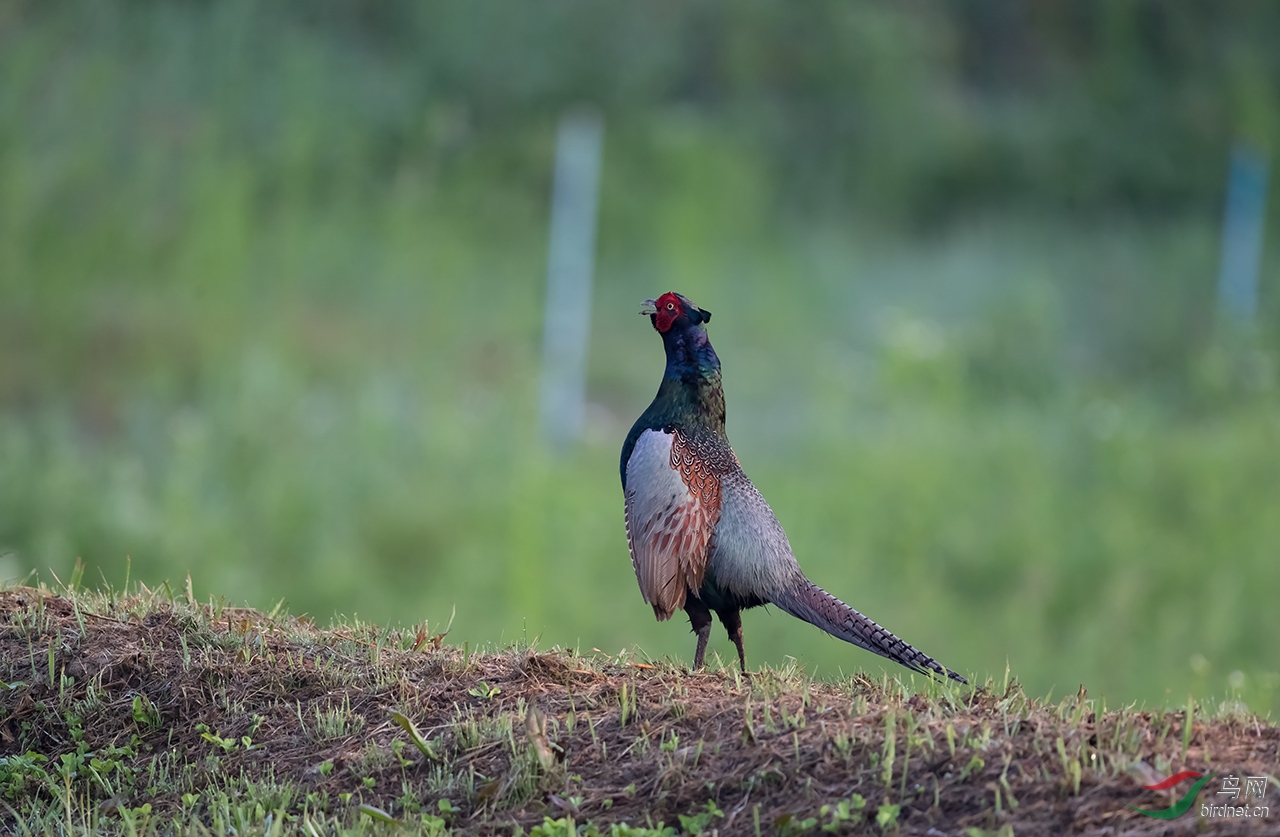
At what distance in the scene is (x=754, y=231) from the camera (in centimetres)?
1802

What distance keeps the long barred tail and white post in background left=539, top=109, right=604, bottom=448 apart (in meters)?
9.89

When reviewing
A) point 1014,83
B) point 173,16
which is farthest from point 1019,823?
point 1014,83

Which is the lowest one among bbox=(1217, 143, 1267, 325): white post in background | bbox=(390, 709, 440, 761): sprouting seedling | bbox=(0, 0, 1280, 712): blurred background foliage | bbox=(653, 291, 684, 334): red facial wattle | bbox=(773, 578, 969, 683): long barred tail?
bbox=(390, 709, 440, 761): sprouting seedling

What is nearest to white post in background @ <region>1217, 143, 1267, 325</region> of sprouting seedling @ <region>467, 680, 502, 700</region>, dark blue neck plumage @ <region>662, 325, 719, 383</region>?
dark blue neck plumage @ <region>662, 325, 719, 383</region>

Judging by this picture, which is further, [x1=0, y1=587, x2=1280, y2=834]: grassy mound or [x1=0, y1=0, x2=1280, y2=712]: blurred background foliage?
[x1=0, y1=0, x2=1280, y2=712]: blurred background foliage

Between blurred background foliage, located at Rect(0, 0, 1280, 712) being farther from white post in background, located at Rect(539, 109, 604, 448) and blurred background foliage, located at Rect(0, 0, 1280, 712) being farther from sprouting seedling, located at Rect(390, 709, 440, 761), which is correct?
sprouting seedling, located at Rect(390, 709, 440, 761)

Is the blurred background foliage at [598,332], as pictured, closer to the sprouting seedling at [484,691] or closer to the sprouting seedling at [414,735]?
the sprouting seedling at [484,691]

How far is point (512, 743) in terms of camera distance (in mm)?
3779

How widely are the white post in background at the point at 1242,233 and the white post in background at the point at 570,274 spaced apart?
8.48 metres

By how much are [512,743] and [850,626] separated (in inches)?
47.2

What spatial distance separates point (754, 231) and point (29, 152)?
8.45 m

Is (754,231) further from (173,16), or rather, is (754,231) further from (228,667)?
(228,667)

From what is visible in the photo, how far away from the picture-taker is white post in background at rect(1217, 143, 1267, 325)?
18.6 meters

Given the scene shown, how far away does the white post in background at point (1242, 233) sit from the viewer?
18641 millimetres
